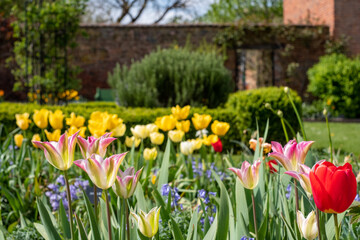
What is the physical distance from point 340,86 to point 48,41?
6.97 metres

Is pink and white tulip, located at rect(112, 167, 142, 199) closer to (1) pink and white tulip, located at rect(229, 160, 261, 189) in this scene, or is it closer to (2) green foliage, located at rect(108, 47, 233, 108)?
(1) pink and white tulip, located at rect(229, 160, 261, 189)

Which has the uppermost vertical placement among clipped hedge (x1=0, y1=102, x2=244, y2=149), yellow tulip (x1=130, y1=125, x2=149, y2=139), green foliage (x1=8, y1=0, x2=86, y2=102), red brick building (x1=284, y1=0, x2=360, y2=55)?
red brick building (x1=284, y1=0, x2=360, y2=55)


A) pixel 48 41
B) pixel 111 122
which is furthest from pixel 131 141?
pixel 48 41

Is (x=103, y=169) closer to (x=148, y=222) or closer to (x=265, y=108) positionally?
(x=148, y=222)

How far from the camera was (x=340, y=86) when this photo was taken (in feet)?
33.3

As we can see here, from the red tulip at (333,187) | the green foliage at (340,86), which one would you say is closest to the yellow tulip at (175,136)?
the red tulip at (333,187)

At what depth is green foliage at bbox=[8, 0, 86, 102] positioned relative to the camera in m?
6.78

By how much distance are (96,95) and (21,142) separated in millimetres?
8695

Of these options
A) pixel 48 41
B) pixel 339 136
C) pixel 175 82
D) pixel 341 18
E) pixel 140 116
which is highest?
pixel 341 18

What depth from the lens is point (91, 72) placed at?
11875mm

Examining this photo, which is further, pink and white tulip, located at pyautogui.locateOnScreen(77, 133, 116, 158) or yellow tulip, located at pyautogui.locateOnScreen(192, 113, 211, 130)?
yellow tulip, located at pyautogui.locateOnScreen(192, 113, 211, 130)

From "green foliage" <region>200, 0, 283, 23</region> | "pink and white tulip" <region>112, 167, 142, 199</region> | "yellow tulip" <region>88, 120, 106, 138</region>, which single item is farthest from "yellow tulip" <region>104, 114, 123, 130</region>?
"green foliage" <region>200, 0, 283, 23</region>

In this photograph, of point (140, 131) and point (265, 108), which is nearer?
point (140, 131)

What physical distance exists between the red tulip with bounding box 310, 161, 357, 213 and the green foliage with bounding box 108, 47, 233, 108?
554 centimetres
